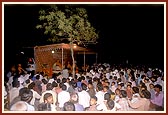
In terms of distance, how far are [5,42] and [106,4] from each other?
105 inches

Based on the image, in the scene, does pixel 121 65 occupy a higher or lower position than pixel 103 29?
lower

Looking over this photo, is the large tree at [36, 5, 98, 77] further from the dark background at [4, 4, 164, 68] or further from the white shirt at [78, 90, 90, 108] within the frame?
the white shirt at [78, 90, 90, 108]

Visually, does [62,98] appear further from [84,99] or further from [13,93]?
[13,93]

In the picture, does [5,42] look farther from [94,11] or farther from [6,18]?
[94,11]

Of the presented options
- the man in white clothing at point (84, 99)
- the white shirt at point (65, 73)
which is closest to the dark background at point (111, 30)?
the white shirt at point (65, 73)

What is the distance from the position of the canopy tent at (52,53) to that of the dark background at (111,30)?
21 cm

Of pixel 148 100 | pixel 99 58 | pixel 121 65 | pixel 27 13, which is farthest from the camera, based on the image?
pixel 121 65

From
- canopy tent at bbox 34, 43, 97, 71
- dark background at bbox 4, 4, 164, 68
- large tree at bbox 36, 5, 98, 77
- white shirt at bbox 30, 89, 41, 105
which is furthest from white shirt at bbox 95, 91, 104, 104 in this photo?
canopy tent at bbox 34, 43, 97, 71

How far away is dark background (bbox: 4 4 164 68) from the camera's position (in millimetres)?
8750

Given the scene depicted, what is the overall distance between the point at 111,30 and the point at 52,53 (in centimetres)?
192

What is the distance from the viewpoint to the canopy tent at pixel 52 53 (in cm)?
1015

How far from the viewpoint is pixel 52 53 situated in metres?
10.4

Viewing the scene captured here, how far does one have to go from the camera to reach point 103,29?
10156mm

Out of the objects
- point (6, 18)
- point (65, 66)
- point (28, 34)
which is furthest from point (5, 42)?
point (65, 66)
